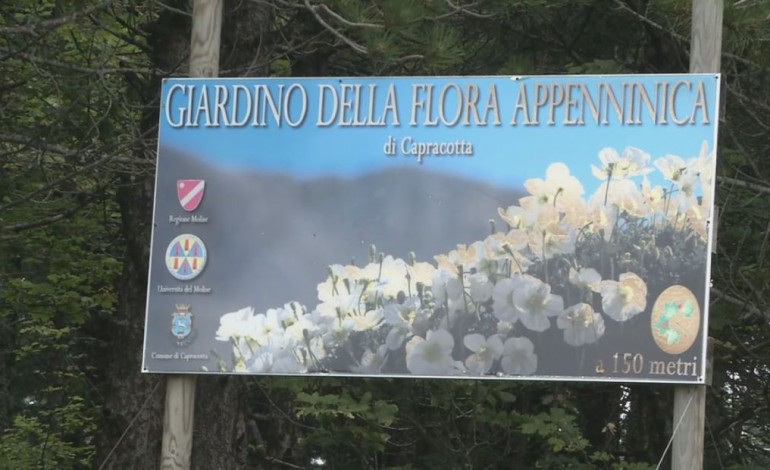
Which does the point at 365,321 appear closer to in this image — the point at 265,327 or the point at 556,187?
the point at 265,327

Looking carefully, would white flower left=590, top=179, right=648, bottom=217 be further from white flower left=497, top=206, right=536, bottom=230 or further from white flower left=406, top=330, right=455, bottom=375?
white flower left=406, top=330, right=455, bottom=375

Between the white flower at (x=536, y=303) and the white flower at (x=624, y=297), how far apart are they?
0.22 meters

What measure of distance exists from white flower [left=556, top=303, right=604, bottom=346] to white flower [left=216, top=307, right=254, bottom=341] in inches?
60.4

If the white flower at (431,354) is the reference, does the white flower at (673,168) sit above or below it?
above

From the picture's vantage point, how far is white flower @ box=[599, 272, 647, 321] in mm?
5953

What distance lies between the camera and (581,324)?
19.7 ft

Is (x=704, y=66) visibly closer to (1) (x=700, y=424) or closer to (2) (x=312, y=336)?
(1) (x=700, y=424)

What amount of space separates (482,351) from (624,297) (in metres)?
0.72

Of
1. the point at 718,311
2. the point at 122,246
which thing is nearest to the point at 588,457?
the point at 718,311

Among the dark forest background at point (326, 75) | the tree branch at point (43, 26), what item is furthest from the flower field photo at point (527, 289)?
the tree branch at point (43, 26)

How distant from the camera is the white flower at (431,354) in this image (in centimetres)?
611

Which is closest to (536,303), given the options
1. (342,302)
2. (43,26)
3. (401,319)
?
(401,319)

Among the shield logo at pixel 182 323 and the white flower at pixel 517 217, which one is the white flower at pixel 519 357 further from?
the shield logo at pixel 182 323

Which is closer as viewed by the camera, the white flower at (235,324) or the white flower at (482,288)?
the white flower at (482,288)
